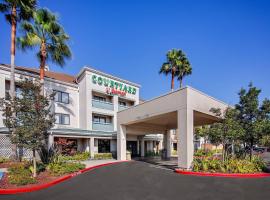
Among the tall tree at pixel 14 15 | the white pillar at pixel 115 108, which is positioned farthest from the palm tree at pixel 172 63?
the tall tree at pixel 14 15

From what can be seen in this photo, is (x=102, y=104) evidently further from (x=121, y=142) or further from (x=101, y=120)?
(x=121, y=142)

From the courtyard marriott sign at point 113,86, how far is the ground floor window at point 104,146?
663cm

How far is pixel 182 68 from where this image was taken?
1216 inches

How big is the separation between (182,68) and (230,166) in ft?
66.1

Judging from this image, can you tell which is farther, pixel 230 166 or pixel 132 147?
pixel 132 147

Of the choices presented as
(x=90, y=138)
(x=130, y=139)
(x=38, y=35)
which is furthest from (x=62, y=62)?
(x=130, y=139)

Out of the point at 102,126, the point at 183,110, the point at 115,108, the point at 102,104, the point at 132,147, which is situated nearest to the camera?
the point at 183,110

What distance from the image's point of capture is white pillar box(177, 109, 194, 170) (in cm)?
1385

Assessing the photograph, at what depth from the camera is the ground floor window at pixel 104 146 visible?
26.0m

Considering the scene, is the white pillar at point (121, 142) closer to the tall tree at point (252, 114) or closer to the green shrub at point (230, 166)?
the green shrub at point (230, 166)

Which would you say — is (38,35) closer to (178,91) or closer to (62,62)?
(62,62)

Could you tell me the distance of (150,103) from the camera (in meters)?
17.8

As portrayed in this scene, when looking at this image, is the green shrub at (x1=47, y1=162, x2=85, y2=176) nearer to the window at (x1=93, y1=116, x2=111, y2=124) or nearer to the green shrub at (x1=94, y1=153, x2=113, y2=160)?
the green shrub at (x1=94, y1=153, x2=113, y2=160)

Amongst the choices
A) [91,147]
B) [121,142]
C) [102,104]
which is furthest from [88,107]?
[121,142]
